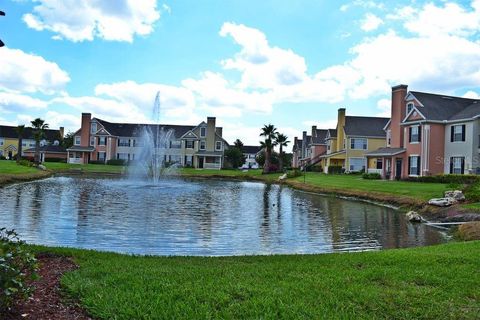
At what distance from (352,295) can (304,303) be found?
956 millimetres

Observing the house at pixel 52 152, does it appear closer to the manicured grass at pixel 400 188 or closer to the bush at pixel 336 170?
the bush at pixel 336 170

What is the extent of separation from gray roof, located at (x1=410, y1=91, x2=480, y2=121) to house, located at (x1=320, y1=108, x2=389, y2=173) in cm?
1800

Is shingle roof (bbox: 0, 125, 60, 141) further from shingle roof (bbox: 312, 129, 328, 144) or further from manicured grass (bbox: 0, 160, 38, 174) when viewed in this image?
shingle roof (bbox: 312, 129, 328, 144)

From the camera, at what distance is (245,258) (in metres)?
10.4

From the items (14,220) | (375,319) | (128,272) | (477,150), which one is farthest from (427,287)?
(477,150)

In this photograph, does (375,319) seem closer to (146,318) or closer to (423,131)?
(146,318)

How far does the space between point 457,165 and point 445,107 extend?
23.4 feet

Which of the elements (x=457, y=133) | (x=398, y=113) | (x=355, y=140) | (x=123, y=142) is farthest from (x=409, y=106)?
(x=123, y=142)

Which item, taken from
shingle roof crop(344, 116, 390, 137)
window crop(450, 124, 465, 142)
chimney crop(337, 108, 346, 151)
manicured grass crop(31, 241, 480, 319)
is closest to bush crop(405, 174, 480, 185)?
window crop(450, 124, 465, 142)

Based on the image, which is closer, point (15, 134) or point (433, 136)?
point (433, 136)

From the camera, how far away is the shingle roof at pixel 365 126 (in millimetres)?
68375

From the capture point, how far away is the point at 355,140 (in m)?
68.3

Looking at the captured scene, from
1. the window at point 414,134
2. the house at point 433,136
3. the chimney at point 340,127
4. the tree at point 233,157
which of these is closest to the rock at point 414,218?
the house at point 433,136

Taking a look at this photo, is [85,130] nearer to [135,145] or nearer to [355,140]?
[135,145]
